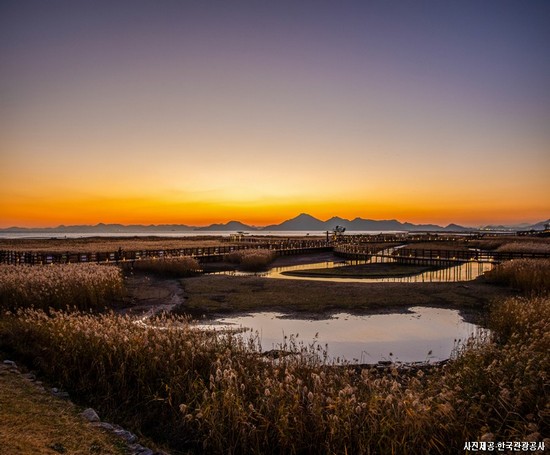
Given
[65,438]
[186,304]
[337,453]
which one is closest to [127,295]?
[186,304]

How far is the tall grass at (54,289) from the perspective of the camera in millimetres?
16734

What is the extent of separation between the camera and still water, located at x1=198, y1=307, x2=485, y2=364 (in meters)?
12.7

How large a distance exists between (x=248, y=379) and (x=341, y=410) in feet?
Result: 6.40

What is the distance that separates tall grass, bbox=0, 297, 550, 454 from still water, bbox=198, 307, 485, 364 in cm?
342

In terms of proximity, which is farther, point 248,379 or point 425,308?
point 425,308

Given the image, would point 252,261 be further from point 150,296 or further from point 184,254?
point 150,296

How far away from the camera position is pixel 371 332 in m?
15.4

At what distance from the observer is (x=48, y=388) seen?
8562mm

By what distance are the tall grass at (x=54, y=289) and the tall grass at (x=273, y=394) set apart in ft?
19.0

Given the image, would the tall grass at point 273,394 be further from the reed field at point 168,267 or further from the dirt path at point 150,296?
the reed field at point 168,267

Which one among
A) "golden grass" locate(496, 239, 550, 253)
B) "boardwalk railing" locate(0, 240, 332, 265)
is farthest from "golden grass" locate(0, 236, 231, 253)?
"golden grass" locate(496, 239, 550, 253)

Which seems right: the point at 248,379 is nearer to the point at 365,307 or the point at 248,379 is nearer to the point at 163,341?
the point at 163,341

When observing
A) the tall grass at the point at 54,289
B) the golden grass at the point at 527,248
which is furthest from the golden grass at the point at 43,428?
the golden grass at the point at 527,248

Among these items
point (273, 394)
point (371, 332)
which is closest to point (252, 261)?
point (371, 332)
